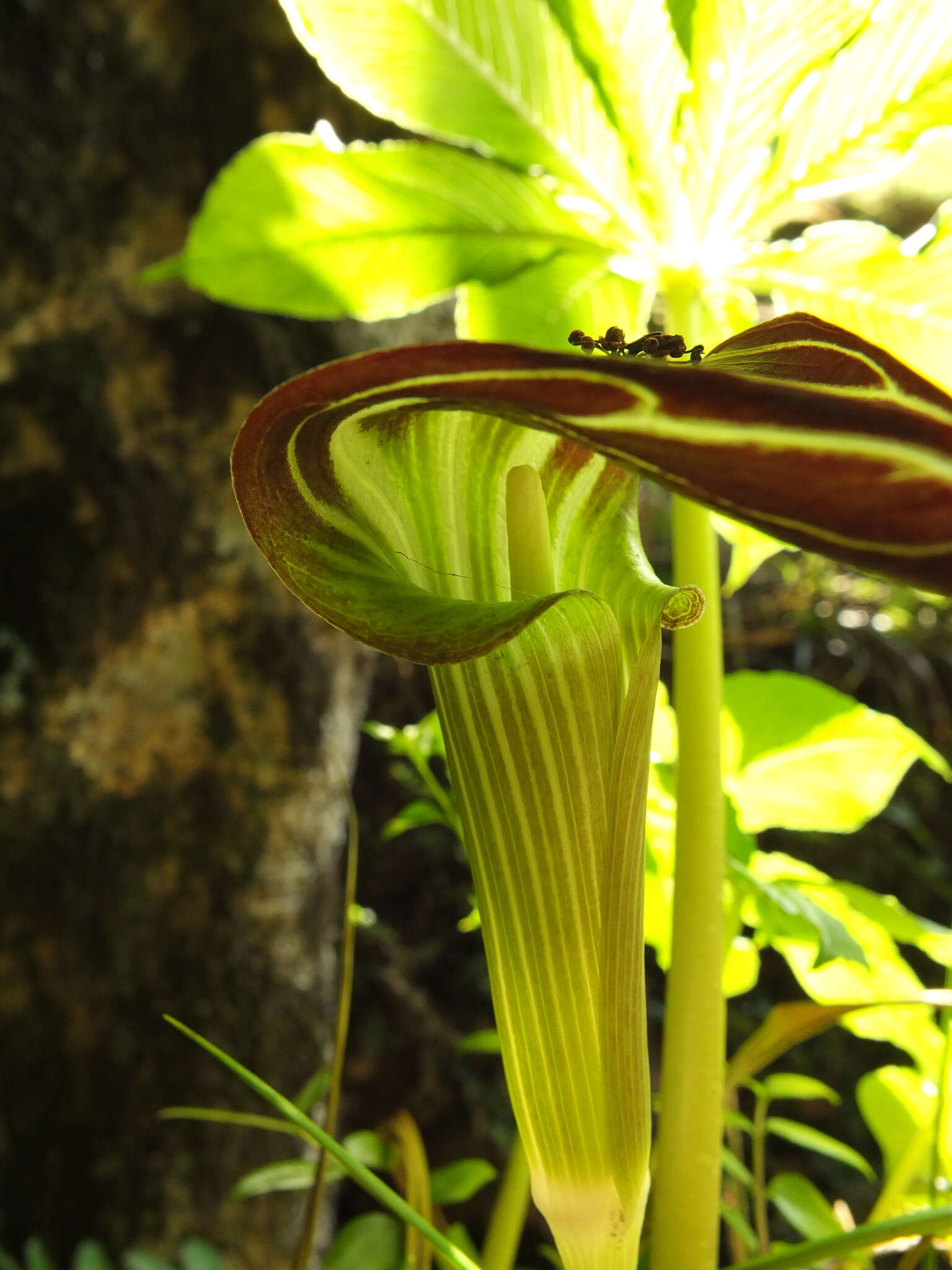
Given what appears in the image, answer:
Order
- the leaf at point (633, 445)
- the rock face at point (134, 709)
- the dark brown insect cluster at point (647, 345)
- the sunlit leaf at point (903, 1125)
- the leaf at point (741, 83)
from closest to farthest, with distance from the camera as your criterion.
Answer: the leaf at point (633, 445)
the dark brown insect cluster at point (647, 345)
the leaf at point (741, 83)
the sunlit leaf at point (903, 1125)
the rock face at point (134, 709)

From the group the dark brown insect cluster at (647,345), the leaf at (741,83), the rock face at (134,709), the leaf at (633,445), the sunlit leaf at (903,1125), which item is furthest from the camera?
the rock face at (134,709)

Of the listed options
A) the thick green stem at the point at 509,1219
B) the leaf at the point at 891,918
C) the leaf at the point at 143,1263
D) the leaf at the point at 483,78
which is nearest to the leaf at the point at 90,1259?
the leaf at the point at 143,1263

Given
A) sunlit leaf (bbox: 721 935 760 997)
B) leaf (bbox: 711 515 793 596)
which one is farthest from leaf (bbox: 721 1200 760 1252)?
leaf (bbox: 711 515 793 596)

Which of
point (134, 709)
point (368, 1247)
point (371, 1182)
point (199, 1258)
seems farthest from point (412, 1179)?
point (134, 709)

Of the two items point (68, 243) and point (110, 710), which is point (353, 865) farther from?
point (68, 243)

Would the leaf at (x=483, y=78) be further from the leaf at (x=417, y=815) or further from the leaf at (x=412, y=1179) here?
the leaf at (x=412, y=1179)

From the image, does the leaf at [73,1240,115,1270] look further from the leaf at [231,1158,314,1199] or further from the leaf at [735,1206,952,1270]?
the leaf at [735,1206,952,1270]

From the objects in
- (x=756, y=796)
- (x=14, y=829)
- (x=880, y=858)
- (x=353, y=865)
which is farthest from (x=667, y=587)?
(x=880, y=858)
